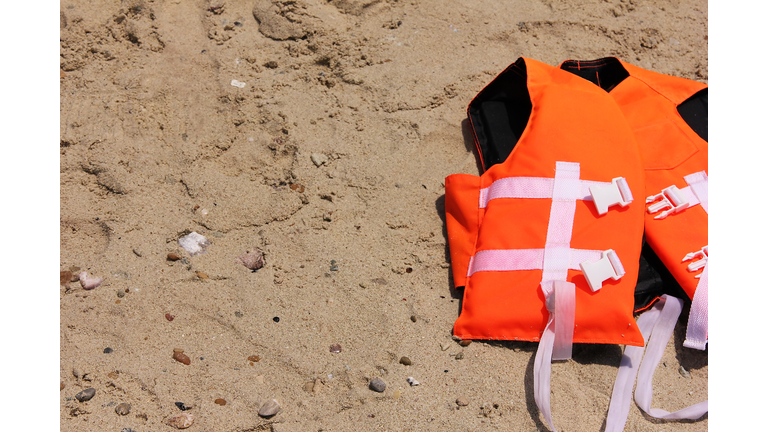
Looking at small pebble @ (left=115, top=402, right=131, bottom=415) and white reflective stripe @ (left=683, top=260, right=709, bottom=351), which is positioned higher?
white reflective stripe @ (left=683, top=260, right=709, bottom=351)

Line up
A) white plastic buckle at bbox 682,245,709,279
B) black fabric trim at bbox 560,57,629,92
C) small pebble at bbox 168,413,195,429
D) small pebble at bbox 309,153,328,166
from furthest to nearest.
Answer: black fabric trim at bbox 560,57,629,92 < small pebble at bbox 309,153,328,166 < white plastic buckle at bbox 682,245,709,279 < small pebble at bbox 168,413,195,429

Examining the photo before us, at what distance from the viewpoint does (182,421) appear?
4.99 feet

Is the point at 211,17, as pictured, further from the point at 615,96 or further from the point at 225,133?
the point at 615,96

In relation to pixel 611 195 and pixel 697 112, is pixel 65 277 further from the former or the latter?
pixel 697 112

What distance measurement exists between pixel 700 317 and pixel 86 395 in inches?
86.2

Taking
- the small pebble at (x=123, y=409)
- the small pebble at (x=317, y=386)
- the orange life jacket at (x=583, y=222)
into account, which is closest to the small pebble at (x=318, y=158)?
the orange life jacket at (x=583, y=222)

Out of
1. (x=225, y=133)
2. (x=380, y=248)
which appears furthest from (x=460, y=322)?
(x=225, y=133)

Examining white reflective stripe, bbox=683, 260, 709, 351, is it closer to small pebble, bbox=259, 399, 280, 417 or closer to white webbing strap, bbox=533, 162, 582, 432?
white webbing strap, bbox=533, 162, 582, 432

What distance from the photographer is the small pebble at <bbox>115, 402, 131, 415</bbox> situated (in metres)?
1.53

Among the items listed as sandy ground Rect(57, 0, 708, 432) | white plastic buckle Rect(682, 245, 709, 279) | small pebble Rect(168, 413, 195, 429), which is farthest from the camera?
white plastic buckle Rect(682, 245, 709, 279)

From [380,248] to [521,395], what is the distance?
0.77m

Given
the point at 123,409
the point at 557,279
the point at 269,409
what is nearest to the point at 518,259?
the point at 557,279

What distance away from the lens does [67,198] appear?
1946 millimetres

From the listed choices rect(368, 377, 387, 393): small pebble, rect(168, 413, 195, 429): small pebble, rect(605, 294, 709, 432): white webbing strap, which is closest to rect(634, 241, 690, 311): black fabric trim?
rect(605, 294, 709, 432): white webbing strap
